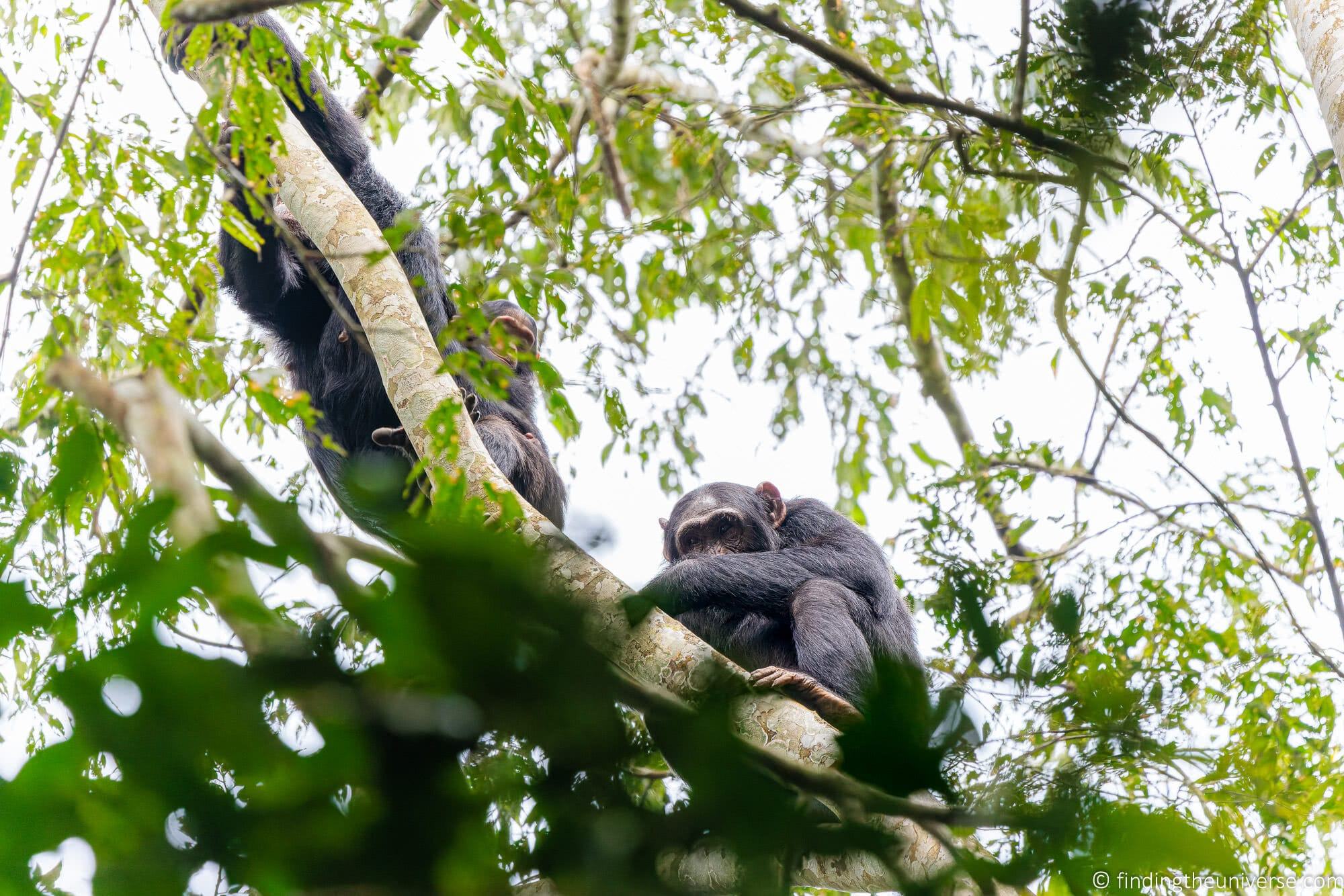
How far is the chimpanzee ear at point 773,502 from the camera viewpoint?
17.9 feet

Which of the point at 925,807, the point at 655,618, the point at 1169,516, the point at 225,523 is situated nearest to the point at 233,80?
the point at 655,618

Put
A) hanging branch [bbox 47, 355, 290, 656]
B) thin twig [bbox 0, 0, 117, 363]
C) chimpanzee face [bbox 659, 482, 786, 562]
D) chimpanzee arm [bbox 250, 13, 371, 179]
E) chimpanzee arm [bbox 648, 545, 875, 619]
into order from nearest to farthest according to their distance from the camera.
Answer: hanging branch [bbox 47, 355, 290, 656]
thin twig [bbox 0, 0, 117, 363]
chimpanzee arm [bbox 648, 545, 875, 619]
chimpanzee arm [bbox 250, 13, 371, 179]
chimpanzee face [bbox 659, 482, 786, 562]

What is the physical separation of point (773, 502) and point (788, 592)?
36.7 inches

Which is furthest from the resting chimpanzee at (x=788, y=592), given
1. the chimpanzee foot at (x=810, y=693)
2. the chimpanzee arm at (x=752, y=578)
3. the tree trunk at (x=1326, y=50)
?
the tree trunk at (x=1326, y=50)

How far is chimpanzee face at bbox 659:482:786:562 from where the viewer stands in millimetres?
5199

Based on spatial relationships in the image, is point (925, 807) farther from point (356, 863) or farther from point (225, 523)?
point (225, 523)

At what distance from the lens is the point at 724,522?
521 cm

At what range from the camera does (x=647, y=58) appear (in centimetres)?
572

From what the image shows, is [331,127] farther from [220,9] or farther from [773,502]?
[773,502]

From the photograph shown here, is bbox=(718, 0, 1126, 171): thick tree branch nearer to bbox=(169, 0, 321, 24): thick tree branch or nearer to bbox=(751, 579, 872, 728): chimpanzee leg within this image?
bbox=(169, 0, 321, 24): thick tree branch

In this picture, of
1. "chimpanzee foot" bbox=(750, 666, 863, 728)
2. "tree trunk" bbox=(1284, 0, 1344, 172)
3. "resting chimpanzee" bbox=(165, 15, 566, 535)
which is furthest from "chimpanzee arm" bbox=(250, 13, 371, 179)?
"tree trunk" bbox=(1284, 0, 1344, 172)

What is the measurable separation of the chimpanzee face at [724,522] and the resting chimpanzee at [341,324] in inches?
24.9

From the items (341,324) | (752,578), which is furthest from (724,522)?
(341,324)

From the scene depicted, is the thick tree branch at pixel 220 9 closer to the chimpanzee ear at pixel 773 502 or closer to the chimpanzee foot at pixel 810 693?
the chimpanzee foot at pixel 810 693
